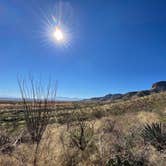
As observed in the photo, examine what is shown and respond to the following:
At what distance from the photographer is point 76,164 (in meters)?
7.23

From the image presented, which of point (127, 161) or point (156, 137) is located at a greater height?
point (156, 137)

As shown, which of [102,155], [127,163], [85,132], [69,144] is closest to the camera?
[127,163]

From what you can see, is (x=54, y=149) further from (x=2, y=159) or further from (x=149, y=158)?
(x=149, y=158)

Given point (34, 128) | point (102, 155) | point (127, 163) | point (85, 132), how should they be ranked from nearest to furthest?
1. point (127, 163)
2. point (34, 128)
3. point (102, 155)
4. point (85, 132)

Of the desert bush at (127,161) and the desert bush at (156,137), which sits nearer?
the desert bush at (127,161)

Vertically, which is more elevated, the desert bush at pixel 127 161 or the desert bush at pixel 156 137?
the desert bush at pixel 156 137

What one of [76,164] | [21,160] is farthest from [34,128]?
A: [76,164]

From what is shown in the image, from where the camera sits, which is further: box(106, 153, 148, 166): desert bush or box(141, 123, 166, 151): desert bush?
box(141, 123, 166, 151): desert bush

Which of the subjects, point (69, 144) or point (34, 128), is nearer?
point (34, 128)

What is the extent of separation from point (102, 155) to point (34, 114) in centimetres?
215

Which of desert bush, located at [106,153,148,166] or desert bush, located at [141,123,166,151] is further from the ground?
desert bush, located at [141,123,166,151]

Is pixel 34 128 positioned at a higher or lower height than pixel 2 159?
higher

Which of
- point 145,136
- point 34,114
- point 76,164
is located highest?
point 34,114

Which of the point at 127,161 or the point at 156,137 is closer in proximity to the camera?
the point at 127,161
